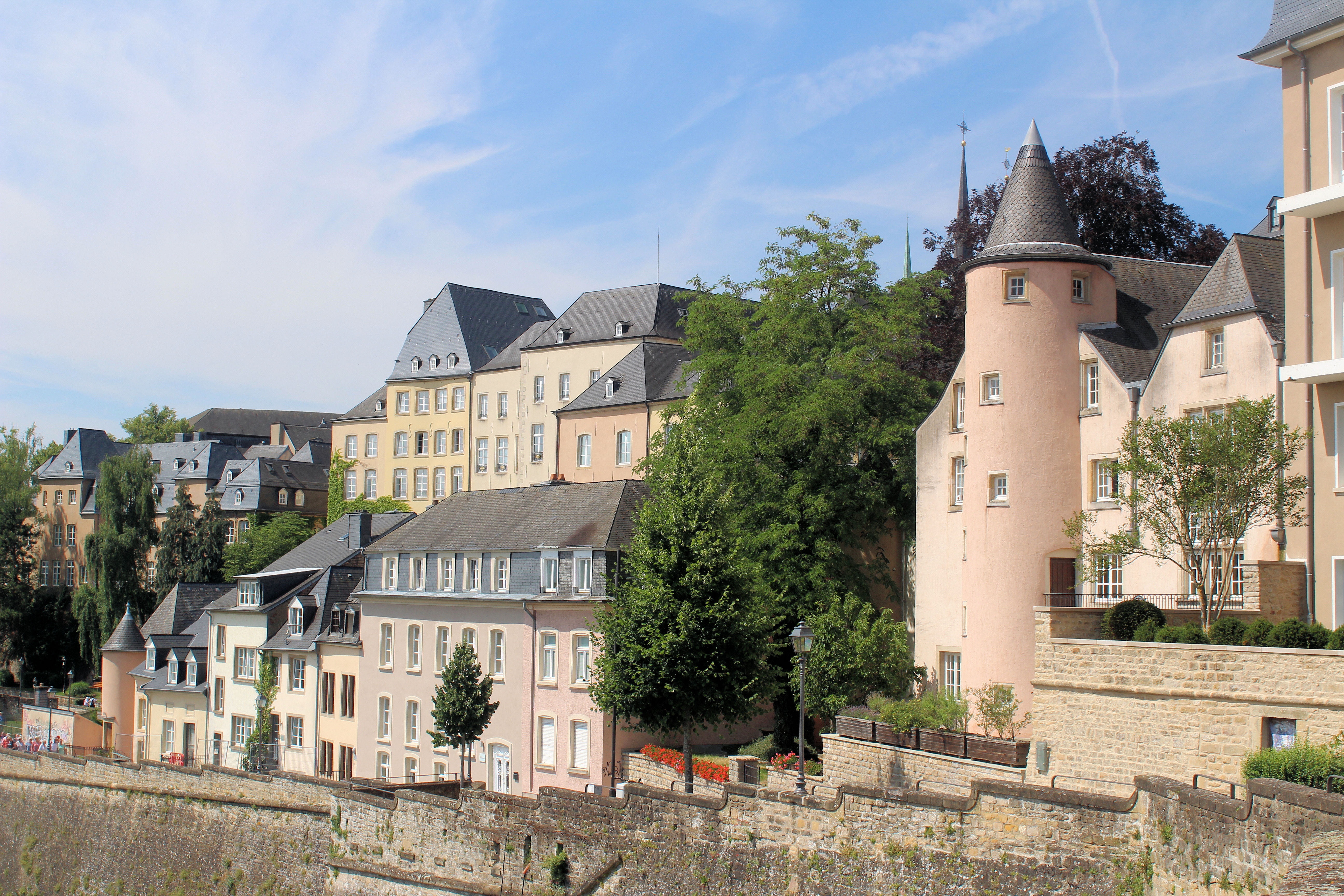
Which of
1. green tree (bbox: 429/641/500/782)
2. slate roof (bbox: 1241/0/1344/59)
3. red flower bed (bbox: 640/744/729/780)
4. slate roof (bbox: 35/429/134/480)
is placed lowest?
red flower bed (bbox: 640/744/729/780)

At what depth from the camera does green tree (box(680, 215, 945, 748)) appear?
36.1m

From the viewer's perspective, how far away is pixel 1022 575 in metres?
30.1

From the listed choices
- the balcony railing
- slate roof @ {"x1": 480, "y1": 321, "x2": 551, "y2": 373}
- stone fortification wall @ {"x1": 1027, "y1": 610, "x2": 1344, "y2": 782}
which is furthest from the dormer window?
stone fortification wall @ {"x1": 1027, "y1": 610, "x2": 1344, "y2": 782}

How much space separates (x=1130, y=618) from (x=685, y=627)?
9.17 meters

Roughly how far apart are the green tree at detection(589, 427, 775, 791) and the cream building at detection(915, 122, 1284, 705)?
560 cm

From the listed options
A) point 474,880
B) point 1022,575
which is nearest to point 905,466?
point 1022,575

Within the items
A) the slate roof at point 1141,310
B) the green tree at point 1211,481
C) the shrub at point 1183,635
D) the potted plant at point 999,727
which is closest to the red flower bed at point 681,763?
the potted plant at point 999,727

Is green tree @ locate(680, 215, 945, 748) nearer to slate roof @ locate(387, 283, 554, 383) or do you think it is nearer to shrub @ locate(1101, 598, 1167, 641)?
shrub @ locate(1101, 598, 1167, 641)

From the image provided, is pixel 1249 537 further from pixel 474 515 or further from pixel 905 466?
pixel 474 515

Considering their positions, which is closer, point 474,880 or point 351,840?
point 474,880

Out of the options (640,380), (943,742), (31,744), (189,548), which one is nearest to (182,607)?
(31,744)

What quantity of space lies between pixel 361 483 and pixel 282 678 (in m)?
36.5

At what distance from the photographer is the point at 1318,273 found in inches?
907

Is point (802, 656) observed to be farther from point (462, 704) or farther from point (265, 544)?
point (265, 544)
